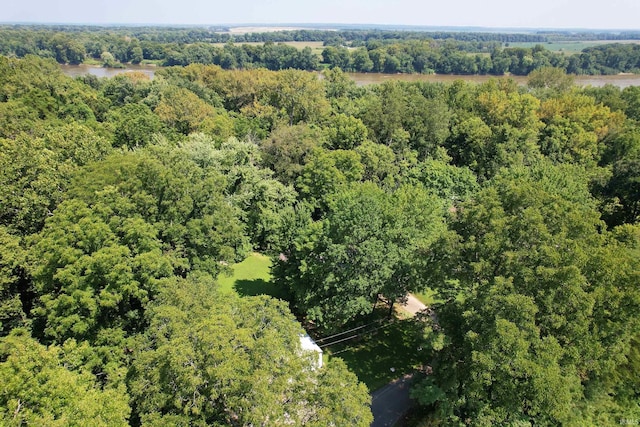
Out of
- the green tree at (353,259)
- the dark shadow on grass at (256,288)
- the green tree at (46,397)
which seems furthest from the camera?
the dark shadow on grass at (256,288)

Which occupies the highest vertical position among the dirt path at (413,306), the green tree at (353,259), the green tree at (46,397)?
the green tree at (46,397)

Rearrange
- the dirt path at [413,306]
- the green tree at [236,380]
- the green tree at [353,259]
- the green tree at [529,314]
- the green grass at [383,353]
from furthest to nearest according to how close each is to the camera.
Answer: the dirt path at [413,306]
the green grass at [383,353]
the green tree at [353,259]
the green tree at [529,314]
the green tree at [236,380]

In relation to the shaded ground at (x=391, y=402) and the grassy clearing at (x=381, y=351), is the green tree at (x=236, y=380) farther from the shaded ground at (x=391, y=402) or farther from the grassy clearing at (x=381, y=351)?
the grassy clearing at (x=381, y=351)

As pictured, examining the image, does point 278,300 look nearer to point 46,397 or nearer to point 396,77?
point 46,397

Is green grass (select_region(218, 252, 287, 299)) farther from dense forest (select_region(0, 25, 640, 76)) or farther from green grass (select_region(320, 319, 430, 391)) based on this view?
dense forest (select_region(0, 25, 640, 76))

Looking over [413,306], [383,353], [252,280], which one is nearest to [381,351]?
[383,353]

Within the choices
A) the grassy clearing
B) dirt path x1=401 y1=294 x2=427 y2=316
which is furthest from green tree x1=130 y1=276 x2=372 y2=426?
dirt path x1=401 y1=294 x2=427 y2=316

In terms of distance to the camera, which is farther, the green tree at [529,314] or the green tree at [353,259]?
the green tree at [353,259]

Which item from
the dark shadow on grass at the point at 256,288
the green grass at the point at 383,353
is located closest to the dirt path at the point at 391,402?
the green grass at the point at 383,353

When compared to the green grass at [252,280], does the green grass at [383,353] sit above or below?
above
